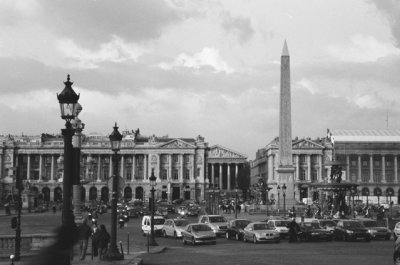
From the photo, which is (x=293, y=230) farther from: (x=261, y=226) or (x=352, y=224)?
(x=352, y=224)

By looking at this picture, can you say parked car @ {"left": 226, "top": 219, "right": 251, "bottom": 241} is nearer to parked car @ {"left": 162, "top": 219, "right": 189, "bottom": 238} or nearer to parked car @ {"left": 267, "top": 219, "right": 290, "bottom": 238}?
parked car @ {"left": 267, "top": 219, "right": 290, "bottom": 238}

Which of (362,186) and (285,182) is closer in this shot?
(285,182)

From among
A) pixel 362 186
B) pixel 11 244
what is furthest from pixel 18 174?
pixel 362 186

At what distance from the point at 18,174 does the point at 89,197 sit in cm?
14919

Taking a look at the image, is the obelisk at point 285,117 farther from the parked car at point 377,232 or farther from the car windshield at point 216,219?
the parked car at point 377,232

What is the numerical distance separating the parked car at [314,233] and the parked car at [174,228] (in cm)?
783

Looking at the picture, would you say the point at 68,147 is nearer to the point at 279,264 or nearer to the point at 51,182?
the point at 279,264

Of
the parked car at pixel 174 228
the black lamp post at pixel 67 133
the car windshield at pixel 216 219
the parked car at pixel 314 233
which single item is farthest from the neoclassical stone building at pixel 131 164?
the black lamp post at pixel 67 133

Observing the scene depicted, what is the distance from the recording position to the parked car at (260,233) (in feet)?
121

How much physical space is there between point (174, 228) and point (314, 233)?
9.45 m

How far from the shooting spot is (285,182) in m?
78.1

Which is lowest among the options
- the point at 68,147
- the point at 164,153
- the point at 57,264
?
the point at 57,264

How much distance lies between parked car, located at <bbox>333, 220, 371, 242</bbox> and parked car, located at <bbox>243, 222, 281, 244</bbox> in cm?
382

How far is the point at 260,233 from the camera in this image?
37.1 metres
